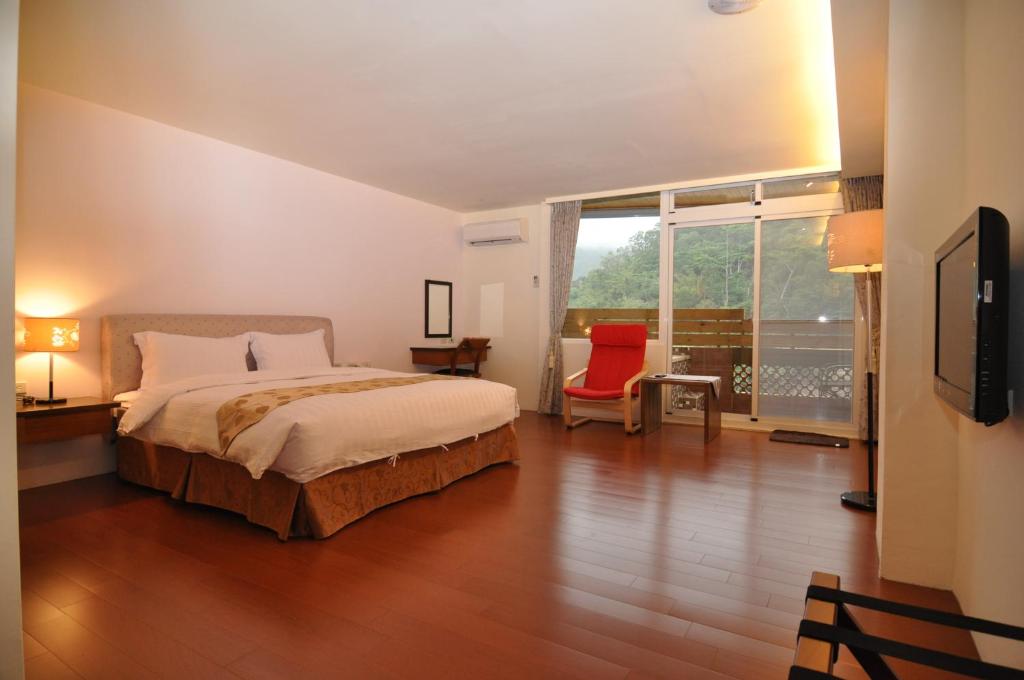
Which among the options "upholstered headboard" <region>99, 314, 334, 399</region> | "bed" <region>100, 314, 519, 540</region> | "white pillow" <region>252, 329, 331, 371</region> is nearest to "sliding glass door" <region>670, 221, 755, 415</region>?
"bed" <region>100, 314, 519, 540</region>

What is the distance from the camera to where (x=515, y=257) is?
23.2ft

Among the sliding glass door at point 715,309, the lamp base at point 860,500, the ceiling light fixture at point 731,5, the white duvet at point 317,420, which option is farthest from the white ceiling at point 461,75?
the lamp base at point 860,500

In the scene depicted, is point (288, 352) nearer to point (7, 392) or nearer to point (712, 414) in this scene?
point (7, 392)

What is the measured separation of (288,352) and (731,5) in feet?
12.5

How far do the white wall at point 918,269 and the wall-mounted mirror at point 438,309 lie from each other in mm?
5196

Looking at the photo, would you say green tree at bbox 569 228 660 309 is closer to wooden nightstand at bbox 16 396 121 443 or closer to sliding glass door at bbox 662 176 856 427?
sliding glass door at bbox 662 176 856 427

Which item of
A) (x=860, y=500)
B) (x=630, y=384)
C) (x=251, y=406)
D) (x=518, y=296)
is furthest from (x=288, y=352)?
(x=860, y=500)

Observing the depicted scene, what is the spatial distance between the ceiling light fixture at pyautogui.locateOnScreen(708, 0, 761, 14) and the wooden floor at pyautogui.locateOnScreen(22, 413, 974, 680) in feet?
8.32

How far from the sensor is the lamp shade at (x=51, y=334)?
3.34 meters

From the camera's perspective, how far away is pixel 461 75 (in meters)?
3.37

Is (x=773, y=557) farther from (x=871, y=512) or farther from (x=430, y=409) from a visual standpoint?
(x=430, y=409)

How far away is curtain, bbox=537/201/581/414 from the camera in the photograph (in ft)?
21.7

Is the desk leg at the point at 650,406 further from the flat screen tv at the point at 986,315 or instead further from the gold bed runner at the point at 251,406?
the flat screen tv at the point at 986,315

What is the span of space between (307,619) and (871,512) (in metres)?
3.04
